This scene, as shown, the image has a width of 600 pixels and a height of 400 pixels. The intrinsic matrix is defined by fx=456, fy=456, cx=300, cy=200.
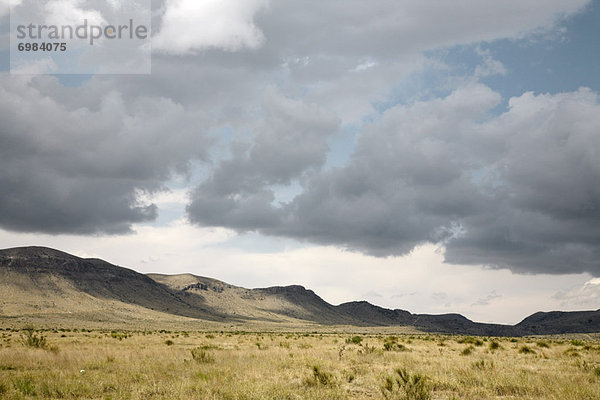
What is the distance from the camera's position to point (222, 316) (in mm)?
194125

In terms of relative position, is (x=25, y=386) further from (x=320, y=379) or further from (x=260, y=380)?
(x=320, y=379)

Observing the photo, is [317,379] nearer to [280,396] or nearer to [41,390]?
[280,396]

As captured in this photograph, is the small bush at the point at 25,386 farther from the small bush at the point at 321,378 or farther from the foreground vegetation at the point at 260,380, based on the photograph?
the small bush at the point at 321,378

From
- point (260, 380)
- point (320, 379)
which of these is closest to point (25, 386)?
point (260, 380)

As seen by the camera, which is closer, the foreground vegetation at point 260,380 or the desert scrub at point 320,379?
the foreground vegetation at point 260,380

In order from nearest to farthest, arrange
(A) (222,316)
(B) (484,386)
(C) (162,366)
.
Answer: (B) (484,386) < (C) (162,366) < (A) (222,316)

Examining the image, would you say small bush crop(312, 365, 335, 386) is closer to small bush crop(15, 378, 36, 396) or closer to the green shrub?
the green shrub

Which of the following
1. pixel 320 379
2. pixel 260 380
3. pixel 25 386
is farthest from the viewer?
pixel 260 380

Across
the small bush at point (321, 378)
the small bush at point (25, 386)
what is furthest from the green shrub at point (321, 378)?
the small bush at point (25, 386)

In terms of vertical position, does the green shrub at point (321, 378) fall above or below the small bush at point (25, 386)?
below

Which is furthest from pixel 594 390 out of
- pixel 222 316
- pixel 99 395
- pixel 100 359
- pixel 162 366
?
pixel 222 316

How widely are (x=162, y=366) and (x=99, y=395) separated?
590cm

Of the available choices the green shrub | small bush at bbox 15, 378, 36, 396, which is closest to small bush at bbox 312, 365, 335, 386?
the green shrub

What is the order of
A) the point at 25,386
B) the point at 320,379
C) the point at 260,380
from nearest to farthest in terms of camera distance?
the point at 25,386, the point at 320,379, the point at 260,380
